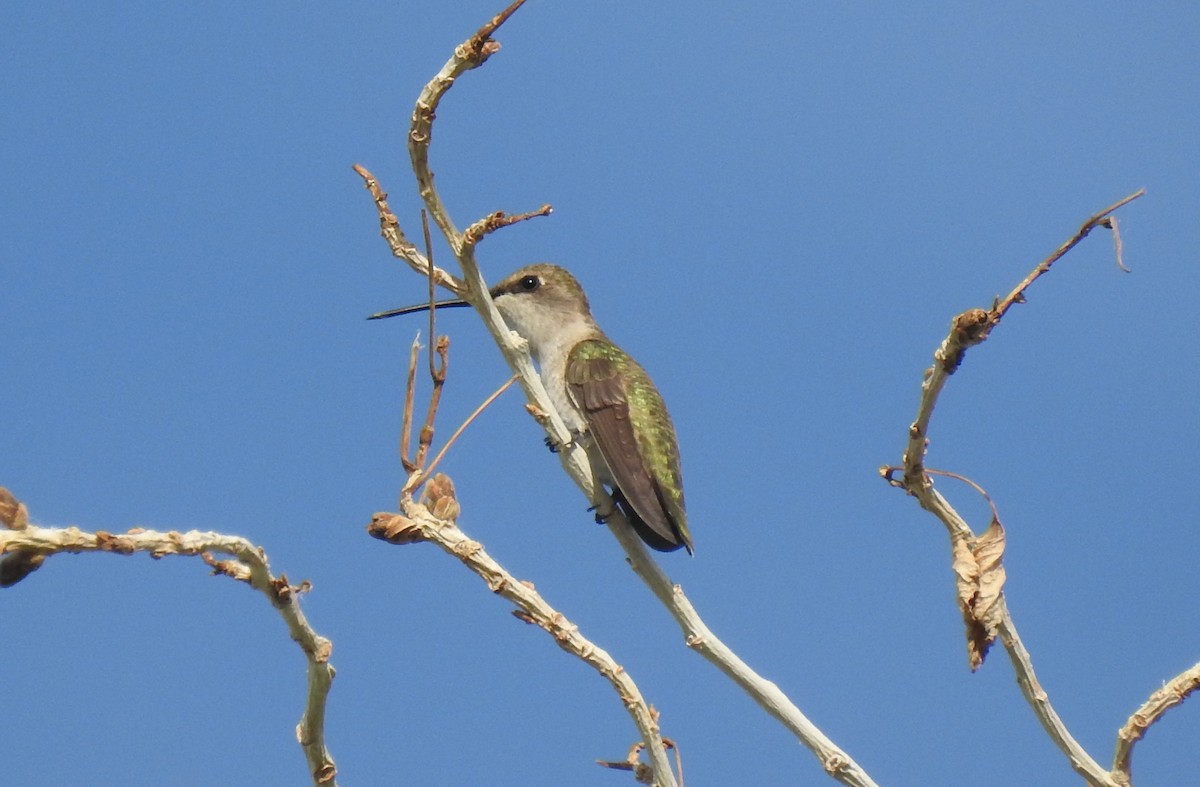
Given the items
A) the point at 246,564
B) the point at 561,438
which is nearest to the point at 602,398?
the point at 561,438

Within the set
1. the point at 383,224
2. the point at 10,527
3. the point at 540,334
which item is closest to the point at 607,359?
the point at 540,334

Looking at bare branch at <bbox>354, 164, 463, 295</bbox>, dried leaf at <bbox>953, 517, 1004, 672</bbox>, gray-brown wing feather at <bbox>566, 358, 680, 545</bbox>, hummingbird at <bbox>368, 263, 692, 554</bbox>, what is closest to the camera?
dried leaf at <bbox>953, 517, 1004, 672</bbox>

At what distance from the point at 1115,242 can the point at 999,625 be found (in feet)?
3.41

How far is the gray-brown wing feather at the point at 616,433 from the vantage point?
6.10 m

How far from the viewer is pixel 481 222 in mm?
3678

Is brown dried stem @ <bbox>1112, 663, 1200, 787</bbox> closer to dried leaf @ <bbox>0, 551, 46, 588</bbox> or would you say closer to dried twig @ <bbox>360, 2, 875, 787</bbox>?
dried twig @ <bbox>360, 2, 875, 787</bbox>

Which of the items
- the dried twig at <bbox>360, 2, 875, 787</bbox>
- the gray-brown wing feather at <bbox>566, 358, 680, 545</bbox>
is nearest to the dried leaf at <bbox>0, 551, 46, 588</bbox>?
the dried twig at <bbox>360, 2, 875, 787</bbox>

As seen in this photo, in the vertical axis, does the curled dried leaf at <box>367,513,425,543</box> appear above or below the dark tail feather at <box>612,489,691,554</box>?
below

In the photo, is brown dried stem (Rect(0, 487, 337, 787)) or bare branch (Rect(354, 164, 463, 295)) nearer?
brown dried stem (Rect(0, 487, 337, 787))

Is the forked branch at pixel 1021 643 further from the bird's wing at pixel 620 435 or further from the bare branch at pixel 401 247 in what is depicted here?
the bird's wing at pixel 620 435

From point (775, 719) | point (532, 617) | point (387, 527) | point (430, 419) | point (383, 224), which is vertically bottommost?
point (775, 719)

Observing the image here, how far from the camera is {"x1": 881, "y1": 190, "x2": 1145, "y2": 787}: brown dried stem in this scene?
10.2 ft

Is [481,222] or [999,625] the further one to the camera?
[481,222]

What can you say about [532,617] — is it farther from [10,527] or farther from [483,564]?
[10,527]
